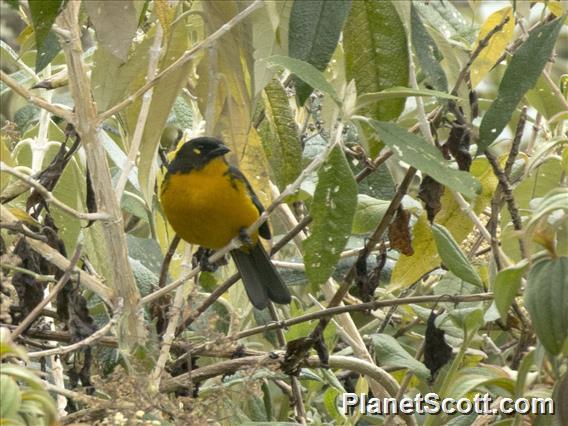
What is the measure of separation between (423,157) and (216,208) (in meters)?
1.76

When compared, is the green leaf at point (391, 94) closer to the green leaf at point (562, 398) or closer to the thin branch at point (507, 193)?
the thin branch at point (507, 193)

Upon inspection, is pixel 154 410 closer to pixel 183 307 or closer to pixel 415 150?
pixel 183 307

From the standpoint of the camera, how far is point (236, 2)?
2500mm

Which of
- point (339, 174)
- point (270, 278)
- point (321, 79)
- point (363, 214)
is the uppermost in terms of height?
point (321, 79)

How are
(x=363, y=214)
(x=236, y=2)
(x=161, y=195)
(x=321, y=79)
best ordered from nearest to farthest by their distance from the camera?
(x=321, y=79) → (x=236, y=2) → (x=363, y=214) → (x=161, y=195)

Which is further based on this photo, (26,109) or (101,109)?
(26,109)

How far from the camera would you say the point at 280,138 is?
2770mm

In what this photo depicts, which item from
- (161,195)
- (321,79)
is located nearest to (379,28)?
(321,79)

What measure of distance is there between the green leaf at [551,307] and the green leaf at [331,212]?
19.2 inches

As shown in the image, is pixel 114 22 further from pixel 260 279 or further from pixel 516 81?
pixel 260 279

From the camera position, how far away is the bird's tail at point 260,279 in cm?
316

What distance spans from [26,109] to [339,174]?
190cm

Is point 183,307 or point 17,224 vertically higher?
point 17,224

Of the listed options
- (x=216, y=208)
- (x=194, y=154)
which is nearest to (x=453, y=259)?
(x=194, y=154)
